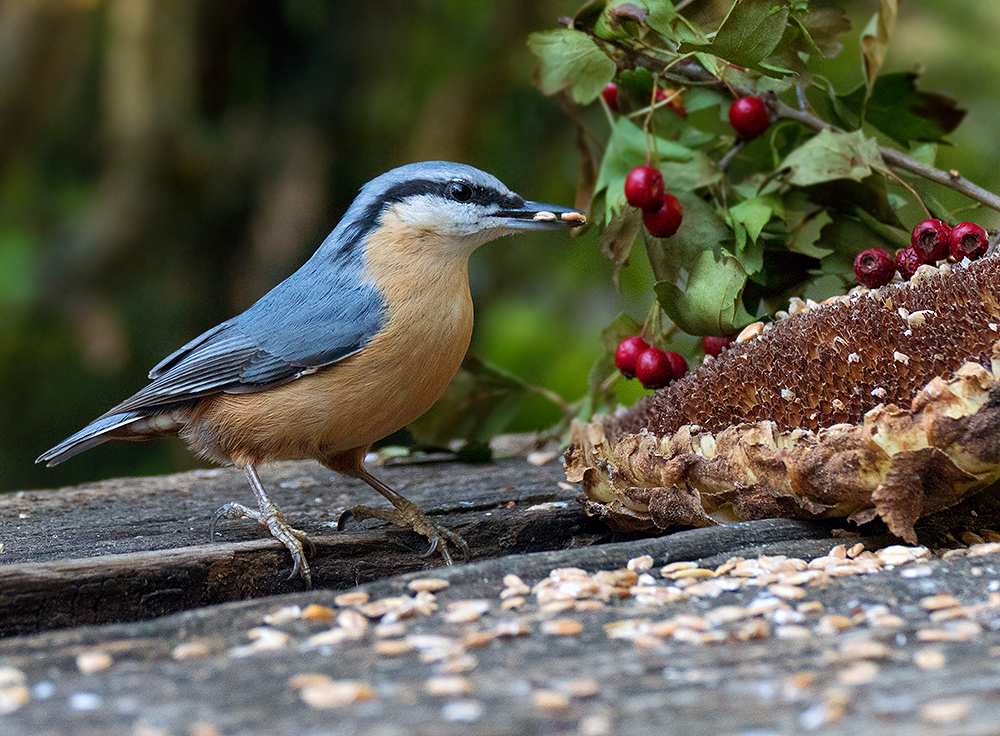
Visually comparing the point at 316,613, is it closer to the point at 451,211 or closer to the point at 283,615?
the point at 283,615

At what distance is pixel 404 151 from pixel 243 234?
98cm

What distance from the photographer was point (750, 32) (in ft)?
6.95

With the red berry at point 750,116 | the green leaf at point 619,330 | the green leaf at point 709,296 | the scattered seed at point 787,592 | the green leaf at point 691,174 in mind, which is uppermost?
the red berry at point 750,116

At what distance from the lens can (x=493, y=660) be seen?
51.3 inches

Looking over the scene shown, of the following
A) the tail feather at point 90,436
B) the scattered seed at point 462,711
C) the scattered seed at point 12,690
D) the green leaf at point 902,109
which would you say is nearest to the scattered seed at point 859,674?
the scattered seed at point 462,711

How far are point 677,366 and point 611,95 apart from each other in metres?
0.89

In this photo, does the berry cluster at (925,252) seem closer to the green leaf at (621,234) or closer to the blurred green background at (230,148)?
the green leaf at (621,234)

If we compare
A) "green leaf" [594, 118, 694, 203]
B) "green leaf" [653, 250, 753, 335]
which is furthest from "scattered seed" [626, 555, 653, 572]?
"green leaf" [594, 118, 694, 203]

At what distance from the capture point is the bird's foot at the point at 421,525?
2119 millimetres

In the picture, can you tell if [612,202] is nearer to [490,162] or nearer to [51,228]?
[490,162]

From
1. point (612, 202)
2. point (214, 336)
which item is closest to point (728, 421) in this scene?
point (612, 202)

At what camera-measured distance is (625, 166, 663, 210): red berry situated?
2383mm

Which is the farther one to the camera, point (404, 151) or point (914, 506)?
point (404, 151)

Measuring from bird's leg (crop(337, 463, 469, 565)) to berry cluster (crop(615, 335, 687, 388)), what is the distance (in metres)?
0.68
